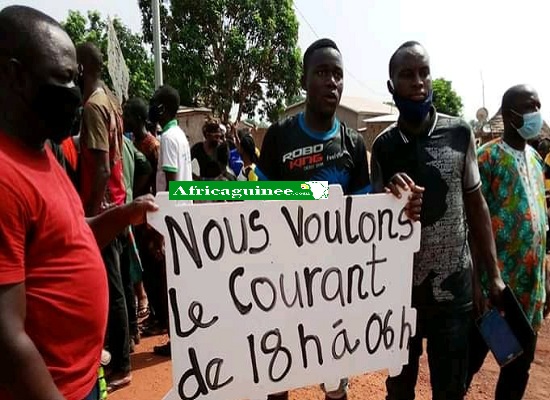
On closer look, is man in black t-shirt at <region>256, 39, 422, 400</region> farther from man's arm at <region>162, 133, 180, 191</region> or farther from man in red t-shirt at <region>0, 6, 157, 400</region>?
man's arm at <region>162, 133, 180, 191</region>

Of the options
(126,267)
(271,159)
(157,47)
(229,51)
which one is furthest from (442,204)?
(229,51)

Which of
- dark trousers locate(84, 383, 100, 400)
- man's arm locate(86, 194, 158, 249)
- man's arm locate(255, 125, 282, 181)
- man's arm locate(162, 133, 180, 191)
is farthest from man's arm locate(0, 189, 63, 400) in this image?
man's arm locate(162, 133, 180, 191)

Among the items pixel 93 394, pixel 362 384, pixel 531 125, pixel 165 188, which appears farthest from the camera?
pixel 165 188

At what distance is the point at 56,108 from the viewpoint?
115 centimetres

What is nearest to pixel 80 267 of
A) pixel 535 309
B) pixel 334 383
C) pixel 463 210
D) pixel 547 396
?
pixel 334 383

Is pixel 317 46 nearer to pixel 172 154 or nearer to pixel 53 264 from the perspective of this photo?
pixel 53 264

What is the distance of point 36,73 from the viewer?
1103 millimetres

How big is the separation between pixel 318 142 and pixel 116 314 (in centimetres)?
181

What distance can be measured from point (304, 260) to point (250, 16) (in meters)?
19.2

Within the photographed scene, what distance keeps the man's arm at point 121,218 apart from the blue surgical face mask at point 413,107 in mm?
1217

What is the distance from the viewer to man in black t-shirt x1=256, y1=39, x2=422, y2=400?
6.79 feet

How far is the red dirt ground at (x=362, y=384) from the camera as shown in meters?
3.14

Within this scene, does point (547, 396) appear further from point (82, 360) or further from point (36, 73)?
point (36, 73)

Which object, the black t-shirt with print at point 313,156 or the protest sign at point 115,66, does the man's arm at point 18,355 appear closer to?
the black t-shirt with print at point 313,156
